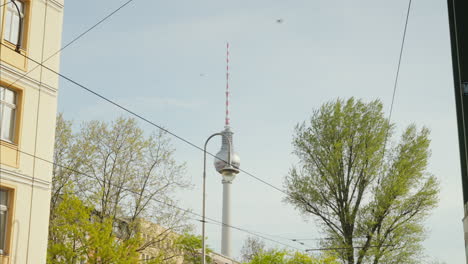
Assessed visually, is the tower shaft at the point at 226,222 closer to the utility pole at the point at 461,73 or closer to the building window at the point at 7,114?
the building window at the point at 7,114

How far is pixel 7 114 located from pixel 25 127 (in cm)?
78

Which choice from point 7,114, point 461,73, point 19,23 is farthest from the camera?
point 19,23

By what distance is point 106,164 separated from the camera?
1371 inches

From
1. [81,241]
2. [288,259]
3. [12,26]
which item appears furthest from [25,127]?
[288,259]

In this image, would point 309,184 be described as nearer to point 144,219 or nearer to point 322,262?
point 322,262

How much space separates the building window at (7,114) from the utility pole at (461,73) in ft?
41.7

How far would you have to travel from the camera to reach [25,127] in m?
21.5

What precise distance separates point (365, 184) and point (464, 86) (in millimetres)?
14732

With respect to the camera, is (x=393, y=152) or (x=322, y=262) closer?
(x=393, y=152)

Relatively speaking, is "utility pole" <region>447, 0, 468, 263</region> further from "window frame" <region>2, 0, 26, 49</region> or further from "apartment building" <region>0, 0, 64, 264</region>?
"window frame" <region>2, 0, 26, 49</region>

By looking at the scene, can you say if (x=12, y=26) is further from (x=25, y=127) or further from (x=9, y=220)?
(x=9, y=220)

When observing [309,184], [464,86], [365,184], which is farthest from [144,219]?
[464,86]

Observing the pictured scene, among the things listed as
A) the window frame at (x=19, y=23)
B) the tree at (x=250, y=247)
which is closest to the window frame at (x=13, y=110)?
the window frame at (x=19, y=23)

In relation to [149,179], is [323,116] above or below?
above
